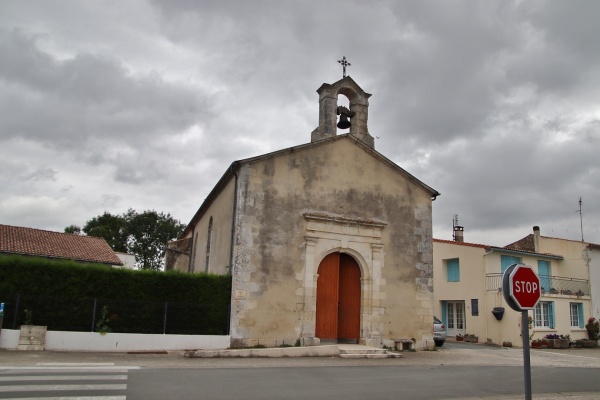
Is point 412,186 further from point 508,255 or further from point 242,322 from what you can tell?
point 508,255

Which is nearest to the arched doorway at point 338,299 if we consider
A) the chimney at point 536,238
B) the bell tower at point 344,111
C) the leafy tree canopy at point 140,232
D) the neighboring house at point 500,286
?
the bell tower at point 344,111

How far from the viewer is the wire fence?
12516 mm

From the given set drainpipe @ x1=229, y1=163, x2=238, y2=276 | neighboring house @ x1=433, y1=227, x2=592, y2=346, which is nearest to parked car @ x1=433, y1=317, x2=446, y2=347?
neighboring house @ x1=433, y1=227, x2=592, y2=346

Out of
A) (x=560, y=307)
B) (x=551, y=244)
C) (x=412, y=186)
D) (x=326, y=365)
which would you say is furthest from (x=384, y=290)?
(x=551, y=244)

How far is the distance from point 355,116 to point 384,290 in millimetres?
6266

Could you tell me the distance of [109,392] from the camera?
6.87 m

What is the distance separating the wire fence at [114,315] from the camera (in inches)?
493

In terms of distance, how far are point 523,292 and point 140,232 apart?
5272cm

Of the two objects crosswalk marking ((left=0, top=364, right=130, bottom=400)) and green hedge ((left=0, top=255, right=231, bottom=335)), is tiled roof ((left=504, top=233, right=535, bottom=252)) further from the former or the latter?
crosswalk marking ((left=0, top=364, right=130, bottom=400))

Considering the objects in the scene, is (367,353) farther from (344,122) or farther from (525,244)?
(525,244)

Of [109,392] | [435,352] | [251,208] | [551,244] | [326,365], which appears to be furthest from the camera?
[551,244]

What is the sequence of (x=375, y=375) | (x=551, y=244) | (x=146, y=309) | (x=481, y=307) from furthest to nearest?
(x=551, y=244) → (x=481, y=307) → (x=146, y=309) → (x=375, y=375)

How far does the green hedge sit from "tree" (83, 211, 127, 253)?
4000 cm

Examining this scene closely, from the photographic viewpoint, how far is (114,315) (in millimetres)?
13219
